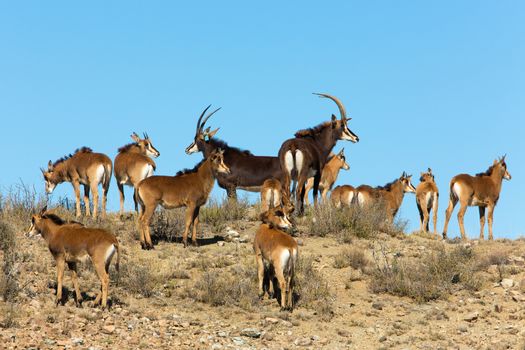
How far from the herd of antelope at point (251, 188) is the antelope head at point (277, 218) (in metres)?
0.02

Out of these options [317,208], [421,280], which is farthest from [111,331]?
[317,208]

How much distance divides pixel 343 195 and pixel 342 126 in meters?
2.12

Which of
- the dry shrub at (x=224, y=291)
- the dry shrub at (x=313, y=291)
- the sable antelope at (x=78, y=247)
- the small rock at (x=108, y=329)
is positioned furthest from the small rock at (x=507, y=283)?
A: the small rock at (x=108, y=329)

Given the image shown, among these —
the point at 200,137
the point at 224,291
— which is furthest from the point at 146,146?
the point at 224,291


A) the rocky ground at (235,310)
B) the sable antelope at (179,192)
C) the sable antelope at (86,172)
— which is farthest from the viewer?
the sable antelope at (86,172)

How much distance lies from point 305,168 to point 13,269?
822 cm

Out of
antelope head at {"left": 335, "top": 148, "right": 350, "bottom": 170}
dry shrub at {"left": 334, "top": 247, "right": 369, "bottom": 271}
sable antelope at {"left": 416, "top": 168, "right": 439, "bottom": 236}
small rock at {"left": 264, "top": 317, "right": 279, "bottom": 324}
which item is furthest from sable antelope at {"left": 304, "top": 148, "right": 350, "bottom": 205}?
small rock at {"left": 264, "top": 317, "right": 279, "bottom": 324}

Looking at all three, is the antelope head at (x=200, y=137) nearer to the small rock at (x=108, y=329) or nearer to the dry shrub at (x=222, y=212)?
the dry shrub at (x=222, y=212)

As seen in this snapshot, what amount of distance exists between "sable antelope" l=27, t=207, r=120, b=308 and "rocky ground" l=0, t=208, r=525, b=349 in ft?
1.49

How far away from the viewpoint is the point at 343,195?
23297 mm

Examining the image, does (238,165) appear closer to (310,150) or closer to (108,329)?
(310,150)

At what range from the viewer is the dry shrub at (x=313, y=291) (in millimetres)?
13781

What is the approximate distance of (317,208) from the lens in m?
19.6

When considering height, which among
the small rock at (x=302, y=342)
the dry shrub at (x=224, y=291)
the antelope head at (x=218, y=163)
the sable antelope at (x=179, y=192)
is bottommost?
the small rock at (x=302, y=342)
